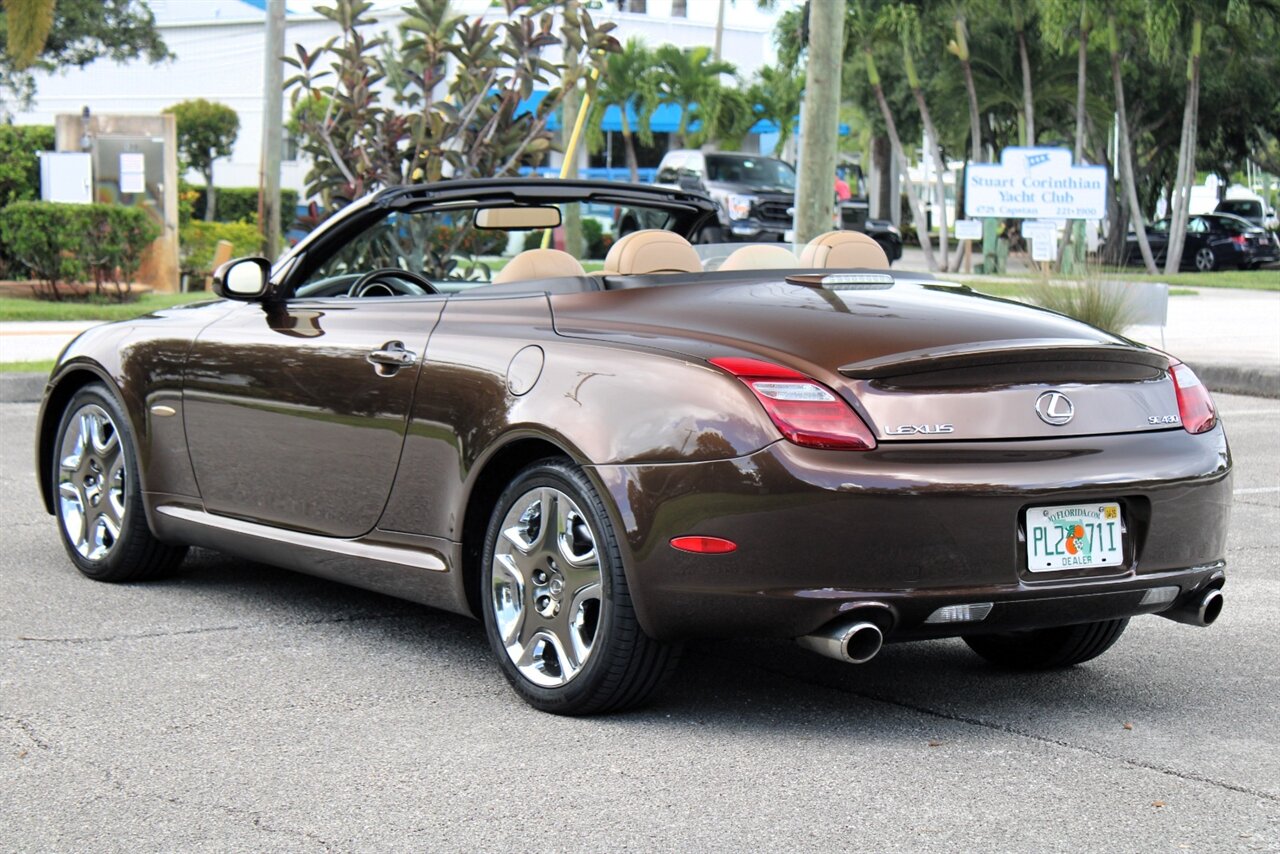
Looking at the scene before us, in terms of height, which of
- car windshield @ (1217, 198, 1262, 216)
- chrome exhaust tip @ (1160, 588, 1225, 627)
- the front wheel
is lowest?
the front wheel

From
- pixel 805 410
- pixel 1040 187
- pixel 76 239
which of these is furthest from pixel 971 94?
pixel 805 410

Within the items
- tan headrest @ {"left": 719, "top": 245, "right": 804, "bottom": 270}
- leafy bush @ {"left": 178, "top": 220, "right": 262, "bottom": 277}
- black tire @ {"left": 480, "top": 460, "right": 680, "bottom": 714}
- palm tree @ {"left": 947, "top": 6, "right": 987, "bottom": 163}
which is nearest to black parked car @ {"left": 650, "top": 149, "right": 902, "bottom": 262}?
palm tree @ {"left": 947, "top": 6, "right": 987, "bottom": 163}

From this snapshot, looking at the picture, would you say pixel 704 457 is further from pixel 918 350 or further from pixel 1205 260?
pixel 1205 260

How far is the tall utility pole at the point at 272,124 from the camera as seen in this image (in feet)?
71.1

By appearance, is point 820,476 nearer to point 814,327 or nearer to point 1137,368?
point 814,327

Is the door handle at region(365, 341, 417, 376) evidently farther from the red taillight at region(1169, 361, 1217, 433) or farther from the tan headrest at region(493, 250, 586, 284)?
the red taillight at region(1169, 361, 1217, 433)

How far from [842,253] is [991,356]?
1308 mm

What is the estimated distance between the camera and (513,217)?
589 centimetres

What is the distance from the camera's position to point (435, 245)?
14828 mm

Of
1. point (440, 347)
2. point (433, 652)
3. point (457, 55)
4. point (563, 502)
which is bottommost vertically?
point (433, 652)

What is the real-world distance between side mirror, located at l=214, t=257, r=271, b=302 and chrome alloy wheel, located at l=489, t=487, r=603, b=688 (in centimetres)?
157

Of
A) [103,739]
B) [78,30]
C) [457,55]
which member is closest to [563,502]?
[103,739]

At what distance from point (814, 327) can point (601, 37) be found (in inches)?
486

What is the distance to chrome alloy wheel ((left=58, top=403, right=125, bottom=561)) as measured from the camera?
21.0ft
